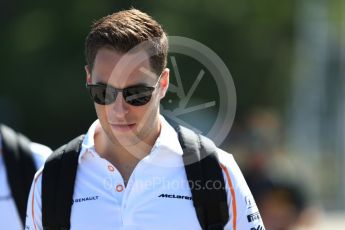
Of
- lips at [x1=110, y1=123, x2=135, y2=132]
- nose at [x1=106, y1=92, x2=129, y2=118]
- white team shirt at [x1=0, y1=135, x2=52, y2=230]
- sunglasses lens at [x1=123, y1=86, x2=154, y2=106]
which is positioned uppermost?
sunglasses lens at [x1=123, y1=86, x2=154, y2=106]

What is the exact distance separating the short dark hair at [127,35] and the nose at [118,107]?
22 centimetres

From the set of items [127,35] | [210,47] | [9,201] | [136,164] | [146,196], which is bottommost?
[9,201]

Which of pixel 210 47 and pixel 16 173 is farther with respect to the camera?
pixel 210 47

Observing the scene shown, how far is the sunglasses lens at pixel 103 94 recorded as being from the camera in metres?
4.13

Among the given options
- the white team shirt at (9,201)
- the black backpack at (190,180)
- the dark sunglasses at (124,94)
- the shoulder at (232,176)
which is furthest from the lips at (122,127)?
the white team shirt at (9,201)

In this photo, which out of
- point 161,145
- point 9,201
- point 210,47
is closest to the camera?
point 161,145

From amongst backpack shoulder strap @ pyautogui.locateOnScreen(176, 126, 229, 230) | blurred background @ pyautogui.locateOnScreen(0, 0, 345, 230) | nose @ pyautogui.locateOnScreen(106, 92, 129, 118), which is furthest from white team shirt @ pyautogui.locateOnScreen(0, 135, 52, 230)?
blurred background @ pyautogui.locateOnScreen(0, 0, 345, 230)

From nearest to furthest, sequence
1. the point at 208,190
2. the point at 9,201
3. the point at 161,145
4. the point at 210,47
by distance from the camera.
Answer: the point at 208,190, the point at 161,145, the point at 9,201, the point at 210,47

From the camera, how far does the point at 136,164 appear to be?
4.31 meters

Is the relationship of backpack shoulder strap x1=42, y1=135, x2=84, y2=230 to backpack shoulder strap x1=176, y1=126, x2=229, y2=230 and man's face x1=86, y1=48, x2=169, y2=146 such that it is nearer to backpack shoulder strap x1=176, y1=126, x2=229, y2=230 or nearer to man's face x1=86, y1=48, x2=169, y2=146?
man's face x1=86, y1=48, x2=169, y2=146

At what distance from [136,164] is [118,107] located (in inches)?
A: 13.5

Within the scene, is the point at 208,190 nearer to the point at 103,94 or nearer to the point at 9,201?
the point at 103,94

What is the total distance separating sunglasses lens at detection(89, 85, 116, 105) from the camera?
4129 millimetres

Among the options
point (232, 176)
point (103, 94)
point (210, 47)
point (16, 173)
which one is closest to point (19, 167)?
point (16, 173)
